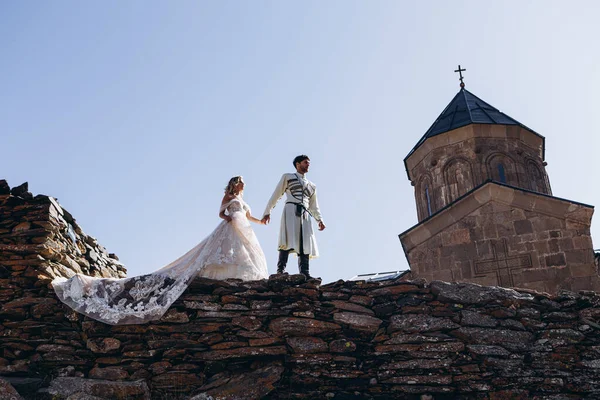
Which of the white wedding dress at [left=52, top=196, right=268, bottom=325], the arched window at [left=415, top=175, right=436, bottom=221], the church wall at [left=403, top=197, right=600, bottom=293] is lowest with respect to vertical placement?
the white wedding dress at [left=52, top=196, right=268, bottom=325]

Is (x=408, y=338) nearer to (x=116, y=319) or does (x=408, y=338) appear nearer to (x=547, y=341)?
(x=547, y=341)

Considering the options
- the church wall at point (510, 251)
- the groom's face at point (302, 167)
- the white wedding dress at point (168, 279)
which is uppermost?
the groom's face at point (302, 167)

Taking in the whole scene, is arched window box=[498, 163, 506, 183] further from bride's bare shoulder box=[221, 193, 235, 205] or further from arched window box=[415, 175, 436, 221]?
bride's bare shoulder box=[221, 193, 235, 205]

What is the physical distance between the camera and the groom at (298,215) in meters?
7.23

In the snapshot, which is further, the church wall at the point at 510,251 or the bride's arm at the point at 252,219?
the church wall at the point at 510,251

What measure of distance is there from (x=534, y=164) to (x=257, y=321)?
30.9 feet

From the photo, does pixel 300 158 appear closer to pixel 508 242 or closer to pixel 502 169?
pixel 508 242

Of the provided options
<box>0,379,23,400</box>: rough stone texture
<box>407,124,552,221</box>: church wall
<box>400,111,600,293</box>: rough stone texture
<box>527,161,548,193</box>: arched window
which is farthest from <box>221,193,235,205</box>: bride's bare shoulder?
<box>527,161,548,193</box>: arched window

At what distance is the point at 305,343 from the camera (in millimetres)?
6180

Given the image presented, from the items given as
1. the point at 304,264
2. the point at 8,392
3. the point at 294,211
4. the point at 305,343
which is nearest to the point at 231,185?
the point at 294,211

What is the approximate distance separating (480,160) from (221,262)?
8.25m

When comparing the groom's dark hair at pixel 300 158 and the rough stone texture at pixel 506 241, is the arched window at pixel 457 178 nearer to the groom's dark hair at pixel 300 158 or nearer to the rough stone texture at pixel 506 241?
the rough stone texture at pixel 506 241

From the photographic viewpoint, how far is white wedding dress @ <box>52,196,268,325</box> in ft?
20.6

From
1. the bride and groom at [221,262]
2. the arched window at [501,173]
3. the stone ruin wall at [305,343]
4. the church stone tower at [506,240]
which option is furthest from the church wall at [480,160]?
the stone ruin wall at [305,343]
